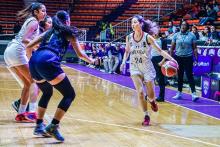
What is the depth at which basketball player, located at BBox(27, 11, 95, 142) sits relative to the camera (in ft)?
19.5

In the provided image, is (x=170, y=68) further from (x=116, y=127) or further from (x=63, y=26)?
(x=63, y=26)

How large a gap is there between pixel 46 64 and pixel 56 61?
16 centimetres

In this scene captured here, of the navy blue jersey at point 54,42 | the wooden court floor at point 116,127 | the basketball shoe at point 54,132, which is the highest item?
the navy blue jersey at point 54,42

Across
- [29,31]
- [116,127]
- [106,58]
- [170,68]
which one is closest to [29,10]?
[29,31]

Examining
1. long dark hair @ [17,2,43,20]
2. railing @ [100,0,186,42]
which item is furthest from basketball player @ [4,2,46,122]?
railing @ [100,0,186,42]

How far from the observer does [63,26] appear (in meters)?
6.04

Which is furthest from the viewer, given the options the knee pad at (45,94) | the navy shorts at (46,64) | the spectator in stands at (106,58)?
the spectator in stands at (106,58)

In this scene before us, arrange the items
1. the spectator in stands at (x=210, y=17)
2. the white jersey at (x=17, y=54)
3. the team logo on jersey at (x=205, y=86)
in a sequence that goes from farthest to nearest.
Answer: the spectator in stands at (x=210, y=17) → the team logo on jersey at (x=205, y=86) → the white jersey at (x=17, y=54)

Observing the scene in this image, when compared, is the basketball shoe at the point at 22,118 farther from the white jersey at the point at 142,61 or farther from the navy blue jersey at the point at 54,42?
the white jersey at the point at 142,61

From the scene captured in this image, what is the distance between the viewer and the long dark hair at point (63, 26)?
6.01 m

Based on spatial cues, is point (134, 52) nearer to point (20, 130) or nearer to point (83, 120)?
point (83, 120)

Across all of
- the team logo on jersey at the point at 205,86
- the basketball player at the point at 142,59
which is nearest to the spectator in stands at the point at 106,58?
the team logo on jersey at the point at 205,86

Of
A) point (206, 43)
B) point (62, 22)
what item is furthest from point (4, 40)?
point (62, 22)

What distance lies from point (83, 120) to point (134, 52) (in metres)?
1.44
